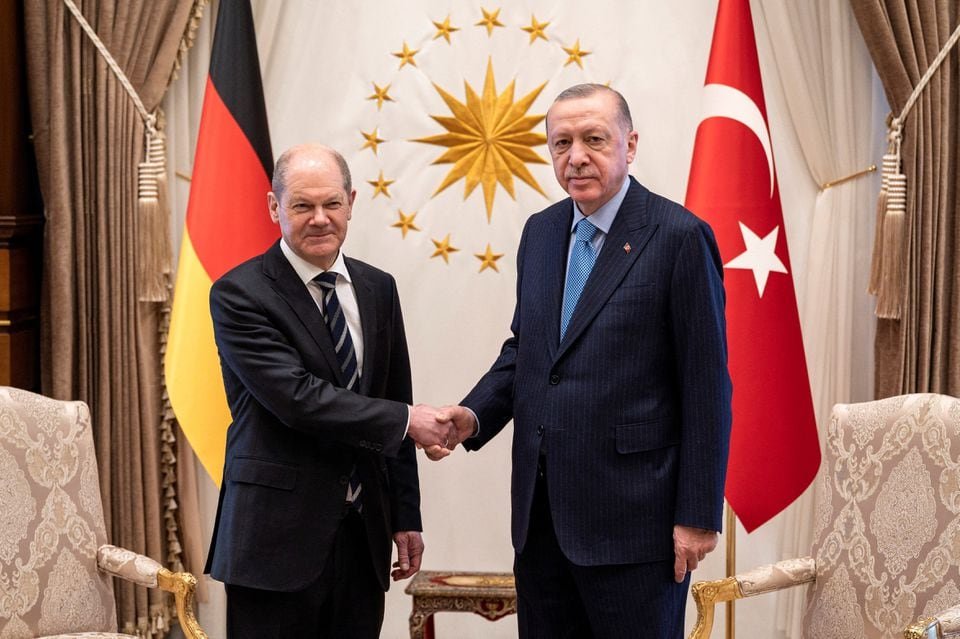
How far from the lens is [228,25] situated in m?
3.62

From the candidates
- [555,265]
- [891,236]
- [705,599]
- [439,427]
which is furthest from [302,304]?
[891,236]

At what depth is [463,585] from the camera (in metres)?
3.67

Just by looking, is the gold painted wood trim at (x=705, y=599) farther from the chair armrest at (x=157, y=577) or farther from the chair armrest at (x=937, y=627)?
the chair armrest at (x=157, y=577)

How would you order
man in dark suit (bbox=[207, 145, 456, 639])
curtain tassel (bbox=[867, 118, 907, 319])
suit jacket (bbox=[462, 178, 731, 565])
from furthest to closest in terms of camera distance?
curtain tassel (bbox=[867, 118, 907, 319]) < man in dark suit (bbox=[207, 145, 456, 639]) < suit jacket (bbox=[462, 178, 731, 565])

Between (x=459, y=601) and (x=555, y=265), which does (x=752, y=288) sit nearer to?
(x=555, y=265)

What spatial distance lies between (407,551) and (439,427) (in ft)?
1.03

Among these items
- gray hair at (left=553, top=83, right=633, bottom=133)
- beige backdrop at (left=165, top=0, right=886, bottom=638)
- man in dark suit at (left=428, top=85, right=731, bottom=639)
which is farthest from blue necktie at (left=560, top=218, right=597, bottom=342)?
beige backdrop at (left=165, top=0, right=886, bottom=638)

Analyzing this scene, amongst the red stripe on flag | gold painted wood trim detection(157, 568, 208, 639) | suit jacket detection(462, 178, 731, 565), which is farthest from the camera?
the red stripe on flag

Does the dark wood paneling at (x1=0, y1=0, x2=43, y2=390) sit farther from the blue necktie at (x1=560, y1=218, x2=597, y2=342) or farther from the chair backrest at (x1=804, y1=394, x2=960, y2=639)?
the chair backrest at (x1=804, y1=394, x2=960, y2=639)

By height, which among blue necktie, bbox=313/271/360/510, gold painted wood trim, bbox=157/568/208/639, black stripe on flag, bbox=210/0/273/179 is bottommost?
gold painted wood trim, bbox=157/568/208/639

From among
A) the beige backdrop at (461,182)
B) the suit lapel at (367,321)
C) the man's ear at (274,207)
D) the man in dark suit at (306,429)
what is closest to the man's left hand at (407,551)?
the man in dark suit at (306,429)

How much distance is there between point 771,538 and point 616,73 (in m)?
1.81

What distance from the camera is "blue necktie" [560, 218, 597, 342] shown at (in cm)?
238

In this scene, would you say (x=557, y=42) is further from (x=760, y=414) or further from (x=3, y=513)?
(x=3, y=513)
